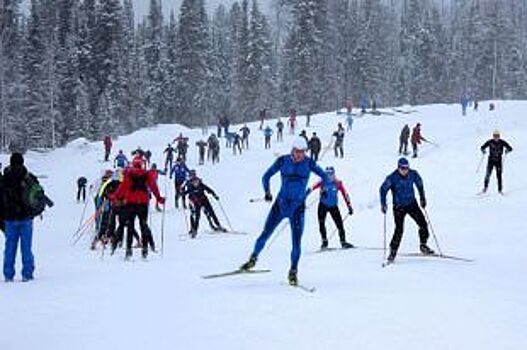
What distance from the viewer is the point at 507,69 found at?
271 ft

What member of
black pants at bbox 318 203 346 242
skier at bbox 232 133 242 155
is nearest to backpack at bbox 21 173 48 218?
black pants at bbox 318 203 346 242

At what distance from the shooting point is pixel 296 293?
→ 348 inches

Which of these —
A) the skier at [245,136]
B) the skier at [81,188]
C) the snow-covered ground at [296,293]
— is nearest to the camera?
the snow-covered ground at [296,293]

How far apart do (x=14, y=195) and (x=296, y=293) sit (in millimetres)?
4223

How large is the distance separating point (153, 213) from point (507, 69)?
215ft

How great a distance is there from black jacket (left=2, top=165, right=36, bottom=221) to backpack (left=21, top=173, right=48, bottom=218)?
42 millimetres

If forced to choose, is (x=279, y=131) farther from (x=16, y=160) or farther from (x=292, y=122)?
(x=16, y=160)

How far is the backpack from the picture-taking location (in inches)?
400

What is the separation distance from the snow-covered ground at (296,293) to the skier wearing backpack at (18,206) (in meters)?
0.51

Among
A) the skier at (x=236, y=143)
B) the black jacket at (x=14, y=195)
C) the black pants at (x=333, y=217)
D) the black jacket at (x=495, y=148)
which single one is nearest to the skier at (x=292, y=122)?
the skier at (x=236, y=143)

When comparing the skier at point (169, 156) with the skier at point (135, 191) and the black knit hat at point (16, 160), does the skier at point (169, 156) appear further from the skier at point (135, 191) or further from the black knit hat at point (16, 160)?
the black knit hat at point (16, 160)

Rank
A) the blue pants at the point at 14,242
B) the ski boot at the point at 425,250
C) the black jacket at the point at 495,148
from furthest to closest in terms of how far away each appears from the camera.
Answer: the black jacket at the point at 495,148
the ski boot at the point at 425,250
the blue pants at the point at 14,242

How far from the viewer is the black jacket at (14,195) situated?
33.2 feet

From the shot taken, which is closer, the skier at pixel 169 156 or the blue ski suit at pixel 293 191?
the blue ski suit at pixel 293 191
